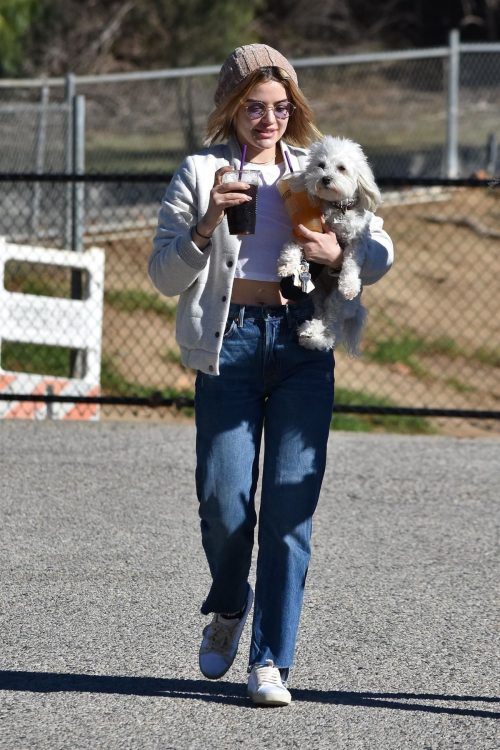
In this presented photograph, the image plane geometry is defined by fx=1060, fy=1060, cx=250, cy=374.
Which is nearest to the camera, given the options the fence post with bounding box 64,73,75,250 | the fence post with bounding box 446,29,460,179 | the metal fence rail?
the fence post with bounding box 64,73,75,250

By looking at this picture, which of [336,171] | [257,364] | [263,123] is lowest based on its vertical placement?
[257,364]

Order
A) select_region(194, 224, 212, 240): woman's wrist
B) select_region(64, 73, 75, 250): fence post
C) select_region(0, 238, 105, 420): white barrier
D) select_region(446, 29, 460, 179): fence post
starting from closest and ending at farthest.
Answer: select_region(194, 224, 212, 240): woman's wrist < select_region(0, 238, 105, 420): white barrier < select_region(64, 73, 75, 250): fence post < select_region(446, 29, 460, 179): fence post

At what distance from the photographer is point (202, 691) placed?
10.9 feet

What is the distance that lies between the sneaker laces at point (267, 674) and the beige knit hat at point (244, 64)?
167 cm

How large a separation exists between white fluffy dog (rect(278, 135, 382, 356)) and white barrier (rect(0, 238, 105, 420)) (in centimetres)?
414

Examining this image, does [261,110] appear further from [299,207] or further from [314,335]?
[314,335]

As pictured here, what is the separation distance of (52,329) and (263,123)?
4.31 meters

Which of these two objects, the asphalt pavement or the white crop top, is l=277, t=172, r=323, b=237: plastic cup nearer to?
the white crop top

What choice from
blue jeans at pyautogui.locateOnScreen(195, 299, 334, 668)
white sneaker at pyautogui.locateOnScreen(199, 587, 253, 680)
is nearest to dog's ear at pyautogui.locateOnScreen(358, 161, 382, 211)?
blue jeans at pyautogui.locateOnScreen(195, 299, 334, 668)

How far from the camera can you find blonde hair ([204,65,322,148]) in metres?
3.05

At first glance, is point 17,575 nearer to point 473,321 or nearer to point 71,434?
point 71,434

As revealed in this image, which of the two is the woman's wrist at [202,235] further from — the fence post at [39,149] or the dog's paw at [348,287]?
the fence post at [39,149]

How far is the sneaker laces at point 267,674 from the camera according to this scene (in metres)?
3.12

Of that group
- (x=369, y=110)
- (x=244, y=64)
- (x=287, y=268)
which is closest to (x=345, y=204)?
(x=287, y=268)
